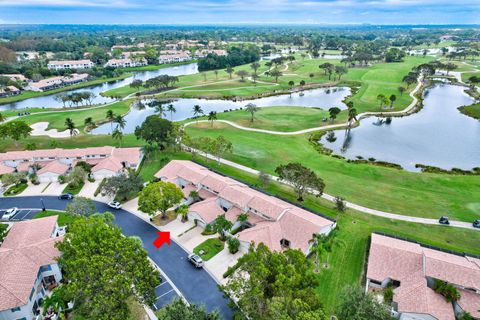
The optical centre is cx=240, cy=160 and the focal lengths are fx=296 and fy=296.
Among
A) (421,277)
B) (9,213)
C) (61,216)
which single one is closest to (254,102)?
(61,216)

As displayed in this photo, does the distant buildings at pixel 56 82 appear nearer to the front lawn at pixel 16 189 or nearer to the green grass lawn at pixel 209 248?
the front lawn at pixel 16 189

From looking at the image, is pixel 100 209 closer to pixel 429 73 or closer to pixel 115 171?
pixel 115 171

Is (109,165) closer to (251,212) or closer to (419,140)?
(251,212)

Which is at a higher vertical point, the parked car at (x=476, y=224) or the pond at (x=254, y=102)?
the parked car at (x=476, y=224)

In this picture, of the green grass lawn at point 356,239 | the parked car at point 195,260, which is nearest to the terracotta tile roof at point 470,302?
the green grass lawn at point 356,239

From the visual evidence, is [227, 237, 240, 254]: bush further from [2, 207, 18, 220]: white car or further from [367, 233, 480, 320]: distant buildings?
[2, 207, 18, 220]: white car

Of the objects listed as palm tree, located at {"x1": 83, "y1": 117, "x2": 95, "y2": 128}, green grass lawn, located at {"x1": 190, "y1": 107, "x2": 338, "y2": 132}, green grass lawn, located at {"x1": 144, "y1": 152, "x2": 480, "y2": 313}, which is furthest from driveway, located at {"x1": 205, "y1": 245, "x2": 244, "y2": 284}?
palm tree, located at {"x1": 83, "y1": 117, "x2": 95, "y2": 128}

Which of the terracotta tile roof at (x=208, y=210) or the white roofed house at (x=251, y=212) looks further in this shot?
the terracotta tile roof at (x=208, y=210)
